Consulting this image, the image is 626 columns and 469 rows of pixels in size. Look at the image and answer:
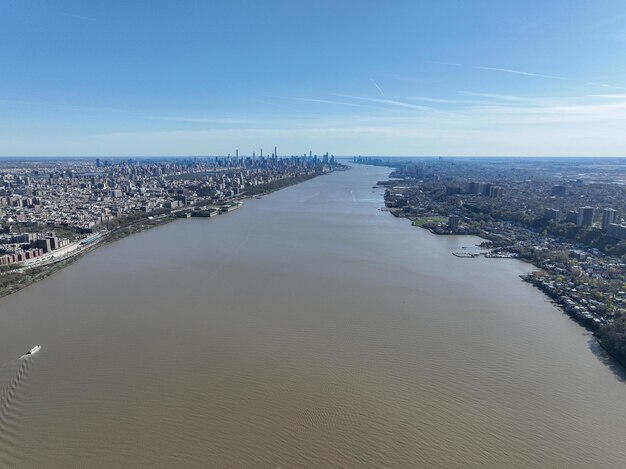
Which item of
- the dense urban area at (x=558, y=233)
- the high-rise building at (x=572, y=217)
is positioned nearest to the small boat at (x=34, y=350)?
the dense urban area at (x=558, y=233)

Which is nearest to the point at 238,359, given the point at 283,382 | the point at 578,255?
the point at 283,382

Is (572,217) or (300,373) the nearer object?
(300,373)

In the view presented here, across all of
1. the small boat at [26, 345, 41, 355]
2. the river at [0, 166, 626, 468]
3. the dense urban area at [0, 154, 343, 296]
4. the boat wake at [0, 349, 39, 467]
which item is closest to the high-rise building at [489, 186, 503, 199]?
the dense urban area at [0, 154, 343, 296]

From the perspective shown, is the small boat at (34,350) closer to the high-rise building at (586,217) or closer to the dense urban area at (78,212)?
the dense urban area at (78,212)

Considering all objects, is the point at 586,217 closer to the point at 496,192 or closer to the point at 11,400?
the point at 496,192

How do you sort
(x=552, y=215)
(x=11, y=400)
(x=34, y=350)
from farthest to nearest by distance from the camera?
(x=552, y=215) < (x=34, y=350) < (x=11, y=400)

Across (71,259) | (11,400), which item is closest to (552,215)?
(71,259)
